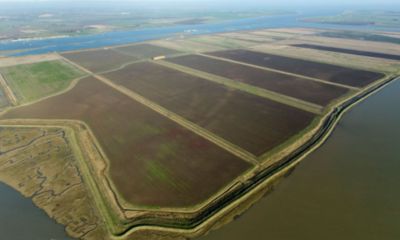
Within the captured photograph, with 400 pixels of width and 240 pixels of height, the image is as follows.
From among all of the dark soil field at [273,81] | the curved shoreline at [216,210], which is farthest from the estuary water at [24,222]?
the dark soil field at [273,81]

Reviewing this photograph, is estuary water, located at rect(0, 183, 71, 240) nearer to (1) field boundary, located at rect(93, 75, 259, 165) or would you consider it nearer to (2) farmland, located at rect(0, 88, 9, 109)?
(1) field boundary, located at rect(93, 75, 259, 165)

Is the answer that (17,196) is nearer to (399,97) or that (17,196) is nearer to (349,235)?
(349,235)

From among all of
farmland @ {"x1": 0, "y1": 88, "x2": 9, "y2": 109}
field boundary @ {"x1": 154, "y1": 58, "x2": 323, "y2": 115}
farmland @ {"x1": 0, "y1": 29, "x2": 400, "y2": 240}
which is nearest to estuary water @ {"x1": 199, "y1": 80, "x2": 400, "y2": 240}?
farmland @ {"x1": 0, "y1": 29, "x2": 400, "y2": 240}

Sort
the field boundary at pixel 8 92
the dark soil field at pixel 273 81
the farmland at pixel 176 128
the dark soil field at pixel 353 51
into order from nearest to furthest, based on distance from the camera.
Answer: the farmland at pixel 176 128 → the field boundary at pixel 8 92 → the dark soil field at pixel 273 81 → the dark soil field at pixel 353 51

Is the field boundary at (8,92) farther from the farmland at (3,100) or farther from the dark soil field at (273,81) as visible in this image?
the dark soil field at (273,81)

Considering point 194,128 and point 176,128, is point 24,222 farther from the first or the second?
point 194,128

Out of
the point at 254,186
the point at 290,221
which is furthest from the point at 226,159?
the point at 290,221
